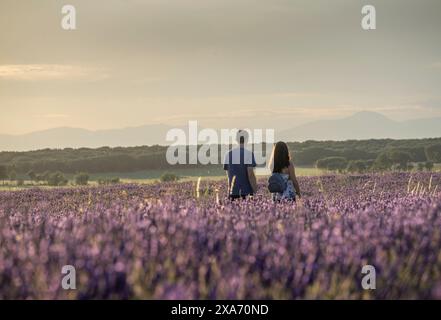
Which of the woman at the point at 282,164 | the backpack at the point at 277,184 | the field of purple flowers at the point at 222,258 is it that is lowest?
the field of purple flowers at the point at 222,258

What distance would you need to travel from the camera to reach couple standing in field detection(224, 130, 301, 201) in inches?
353

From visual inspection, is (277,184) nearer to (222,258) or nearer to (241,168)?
(241,168)

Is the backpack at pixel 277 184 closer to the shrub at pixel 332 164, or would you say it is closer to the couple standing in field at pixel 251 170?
the couple standing in field at pixel 251 170

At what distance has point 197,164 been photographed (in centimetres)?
5409

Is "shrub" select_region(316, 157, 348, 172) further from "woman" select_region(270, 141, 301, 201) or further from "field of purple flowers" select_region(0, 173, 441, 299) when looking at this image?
"field of purple flowers" select_region(0, 173, 441, 299)

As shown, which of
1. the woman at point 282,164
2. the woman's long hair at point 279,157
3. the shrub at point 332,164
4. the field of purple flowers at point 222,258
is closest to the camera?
the field of purple flowers at point 222,258

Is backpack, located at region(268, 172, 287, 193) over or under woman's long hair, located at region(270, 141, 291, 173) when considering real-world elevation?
under

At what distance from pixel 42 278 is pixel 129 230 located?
98 centimetres

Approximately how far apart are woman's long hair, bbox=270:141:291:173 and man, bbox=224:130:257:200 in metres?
0.61

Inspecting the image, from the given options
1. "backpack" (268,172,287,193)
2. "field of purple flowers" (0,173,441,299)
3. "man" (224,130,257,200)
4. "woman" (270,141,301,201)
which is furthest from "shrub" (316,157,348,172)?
"field of purple flowers" (0,173,441,299)

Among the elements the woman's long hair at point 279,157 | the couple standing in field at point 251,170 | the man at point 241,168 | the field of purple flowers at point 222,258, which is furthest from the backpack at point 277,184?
the field of purple flowers at point 222,258

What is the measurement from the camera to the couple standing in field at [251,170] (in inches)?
353

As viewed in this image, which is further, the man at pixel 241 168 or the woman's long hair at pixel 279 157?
the man at pixel 241 168

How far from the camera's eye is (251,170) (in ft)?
31.8
